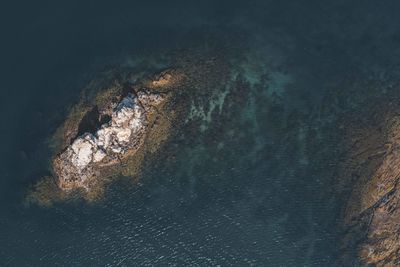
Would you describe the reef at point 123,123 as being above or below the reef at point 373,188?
above

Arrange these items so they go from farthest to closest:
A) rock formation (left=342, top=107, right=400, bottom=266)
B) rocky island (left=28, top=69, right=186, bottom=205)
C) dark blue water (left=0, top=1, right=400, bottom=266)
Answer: rocky island (left=28, top=69, right=186, bottom=205), dark blue water (left=0, top=1, right=400, bottom=266), rock formation (left=342, top=107, right=400, bottom=266)

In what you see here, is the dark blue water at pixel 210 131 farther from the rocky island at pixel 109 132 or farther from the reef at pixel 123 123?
the rocky island at pixel 109 132

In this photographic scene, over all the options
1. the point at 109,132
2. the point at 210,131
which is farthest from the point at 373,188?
the point at 109,132

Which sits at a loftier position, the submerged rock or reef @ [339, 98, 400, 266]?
the submerged rock

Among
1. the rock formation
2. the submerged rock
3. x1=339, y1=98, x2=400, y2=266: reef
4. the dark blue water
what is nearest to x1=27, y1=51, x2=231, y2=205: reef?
the submerged rock

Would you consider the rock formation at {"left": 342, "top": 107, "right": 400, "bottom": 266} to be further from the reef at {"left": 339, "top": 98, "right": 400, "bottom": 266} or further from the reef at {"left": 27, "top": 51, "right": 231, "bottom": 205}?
the reef at {"left": 27, "top": 51, "right": 231, "bottom": 205}

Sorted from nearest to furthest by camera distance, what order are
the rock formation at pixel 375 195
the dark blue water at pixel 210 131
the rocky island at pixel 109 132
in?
the rock formation at pixel 375 195 < the dark blue water at pixel 210 131 < the rocky island at pixel 109 132

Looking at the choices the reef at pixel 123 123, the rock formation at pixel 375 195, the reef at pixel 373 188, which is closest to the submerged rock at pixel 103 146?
the reef at pixel 123 123

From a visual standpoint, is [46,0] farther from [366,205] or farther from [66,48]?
[366,205]

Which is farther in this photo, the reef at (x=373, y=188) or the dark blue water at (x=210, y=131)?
the dark blue water at (x=210, y=131)
